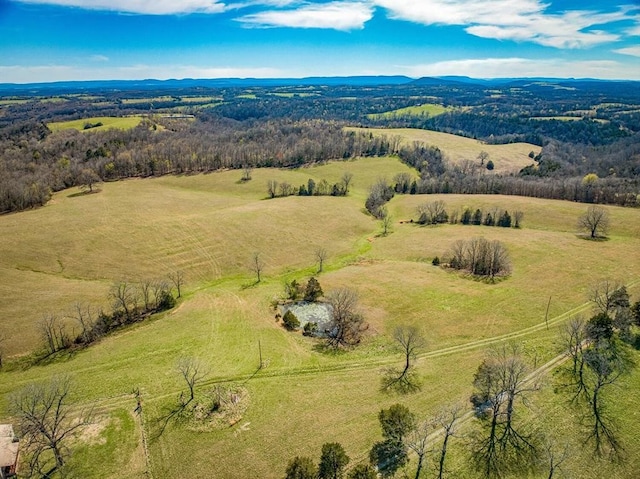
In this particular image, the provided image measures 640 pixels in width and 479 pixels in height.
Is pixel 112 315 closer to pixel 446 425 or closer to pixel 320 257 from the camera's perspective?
pixel 320 257

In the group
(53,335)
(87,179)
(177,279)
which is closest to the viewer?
(53,335)

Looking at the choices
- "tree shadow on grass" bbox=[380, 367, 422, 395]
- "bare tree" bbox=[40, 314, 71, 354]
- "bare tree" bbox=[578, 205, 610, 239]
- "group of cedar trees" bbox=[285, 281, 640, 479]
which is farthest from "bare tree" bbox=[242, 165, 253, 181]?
"tree shadow on grass" bbox=[380, 367, 422, 395]

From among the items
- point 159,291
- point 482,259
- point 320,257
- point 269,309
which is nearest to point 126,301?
point 159,291

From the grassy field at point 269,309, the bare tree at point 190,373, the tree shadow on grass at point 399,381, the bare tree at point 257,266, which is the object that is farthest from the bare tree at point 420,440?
the bare tree at point 257,266

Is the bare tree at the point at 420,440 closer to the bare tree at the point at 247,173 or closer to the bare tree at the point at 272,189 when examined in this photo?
the bare tree at the point at 272,189

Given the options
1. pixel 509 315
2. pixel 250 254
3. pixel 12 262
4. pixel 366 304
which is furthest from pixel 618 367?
pixel 12 262

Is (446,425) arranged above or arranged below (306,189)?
below

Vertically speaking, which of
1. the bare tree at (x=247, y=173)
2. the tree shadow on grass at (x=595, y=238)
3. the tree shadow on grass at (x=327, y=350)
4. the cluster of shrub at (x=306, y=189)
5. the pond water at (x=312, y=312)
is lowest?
the pond water at (x=312, y=312)
